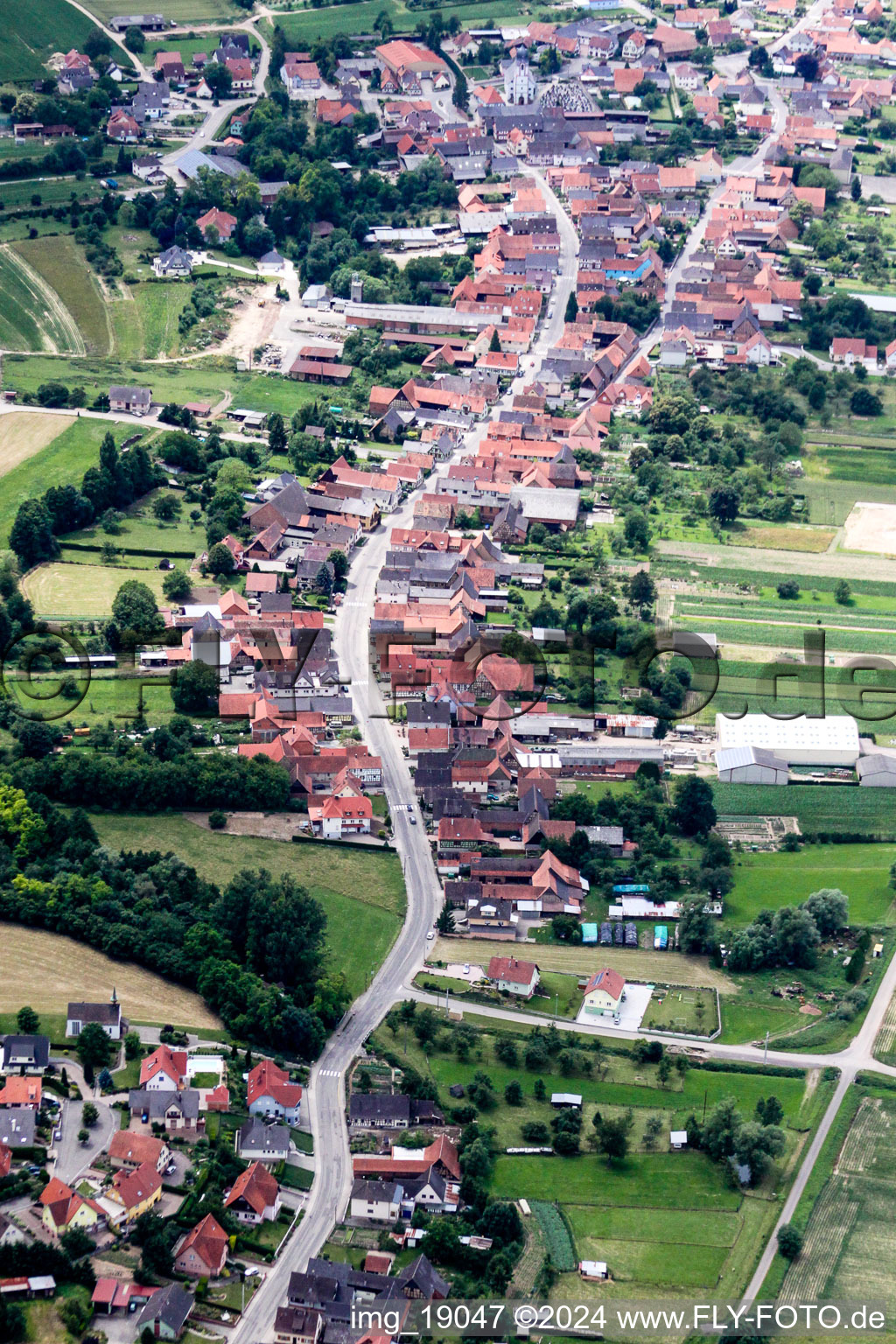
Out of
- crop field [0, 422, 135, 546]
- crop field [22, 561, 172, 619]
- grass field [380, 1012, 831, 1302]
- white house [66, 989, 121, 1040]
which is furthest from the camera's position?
crop field [0, 422, 135, 546]

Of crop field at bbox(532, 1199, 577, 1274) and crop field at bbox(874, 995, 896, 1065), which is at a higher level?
crop field at bbox(874, 995, 896, 1065)

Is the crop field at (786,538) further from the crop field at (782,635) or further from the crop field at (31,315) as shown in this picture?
the crop field at (31,315)

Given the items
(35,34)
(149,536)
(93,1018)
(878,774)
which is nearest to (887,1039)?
(878,774)

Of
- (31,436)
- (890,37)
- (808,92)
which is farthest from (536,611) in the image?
(890,37)

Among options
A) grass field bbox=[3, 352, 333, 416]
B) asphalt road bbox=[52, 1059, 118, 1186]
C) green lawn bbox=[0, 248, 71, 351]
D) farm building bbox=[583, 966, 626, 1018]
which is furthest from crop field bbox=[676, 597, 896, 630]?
green lawn bbox=[0, 248, 71, 351]

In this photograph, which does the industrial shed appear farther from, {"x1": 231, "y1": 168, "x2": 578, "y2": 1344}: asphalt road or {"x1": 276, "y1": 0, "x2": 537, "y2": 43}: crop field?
{"x1": 276, "y1": 0, "x2": 537, "y2": 43}: crop field

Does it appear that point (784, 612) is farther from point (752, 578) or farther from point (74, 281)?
point (74, 281)
